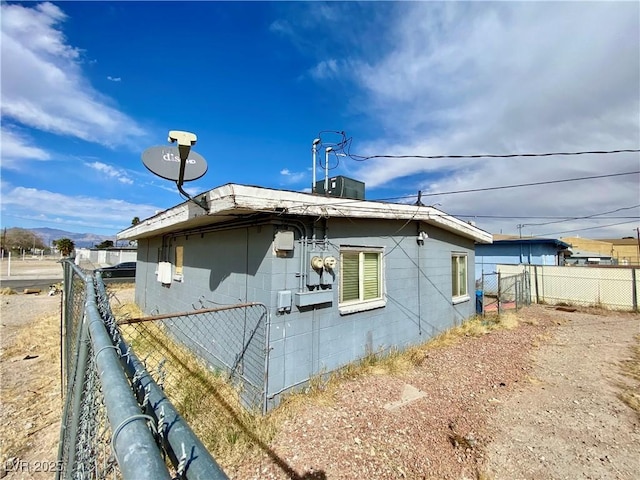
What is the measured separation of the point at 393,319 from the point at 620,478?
152 inches

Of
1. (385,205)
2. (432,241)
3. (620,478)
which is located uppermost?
(385,205)

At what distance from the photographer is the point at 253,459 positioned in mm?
3348

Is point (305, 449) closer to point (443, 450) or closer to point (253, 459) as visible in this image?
point (253, 459)

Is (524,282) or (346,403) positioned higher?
(524,282)

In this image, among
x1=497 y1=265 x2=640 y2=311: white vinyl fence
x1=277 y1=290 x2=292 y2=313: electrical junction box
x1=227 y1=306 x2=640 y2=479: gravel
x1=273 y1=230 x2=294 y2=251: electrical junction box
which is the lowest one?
x1=227 y1=306 x2=640 y2=479: gravel

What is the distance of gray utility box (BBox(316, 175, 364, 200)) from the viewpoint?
6.87m

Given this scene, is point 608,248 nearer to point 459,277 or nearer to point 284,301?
point 459,277

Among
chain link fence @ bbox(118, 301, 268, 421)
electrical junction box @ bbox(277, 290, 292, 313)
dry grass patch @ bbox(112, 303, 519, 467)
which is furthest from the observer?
electrical junction box @ bbox(277, 290, 292, 313)

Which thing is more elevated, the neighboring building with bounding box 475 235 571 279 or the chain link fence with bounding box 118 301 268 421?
the neighboring building with bounding box 475 235 571 279

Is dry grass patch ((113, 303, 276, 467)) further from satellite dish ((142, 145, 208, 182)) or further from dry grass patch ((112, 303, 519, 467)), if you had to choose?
satellite dish ((142, 145, 208, 182))

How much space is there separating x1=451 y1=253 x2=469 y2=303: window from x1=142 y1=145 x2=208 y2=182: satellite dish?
7.74 metres

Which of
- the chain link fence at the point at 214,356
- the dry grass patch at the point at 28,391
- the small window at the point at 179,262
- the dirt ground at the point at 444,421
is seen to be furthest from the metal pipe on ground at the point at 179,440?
the small window at the point at 179,262

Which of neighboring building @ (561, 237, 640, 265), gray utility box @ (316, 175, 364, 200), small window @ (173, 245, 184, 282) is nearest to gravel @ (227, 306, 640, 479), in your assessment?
gray utility box @ (316, 175, 364, 200)

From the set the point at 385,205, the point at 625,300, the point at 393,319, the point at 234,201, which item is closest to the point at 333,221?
the point at 385,205
